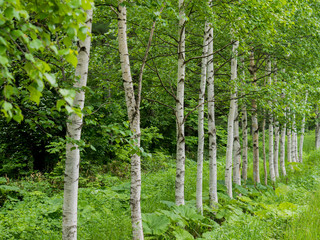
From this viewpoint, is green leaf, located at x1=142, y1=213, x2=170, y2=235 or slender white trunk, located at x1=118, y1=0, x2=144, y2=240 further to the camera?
green leaf, located at x1=142, y1=213, x2=170, y2=235

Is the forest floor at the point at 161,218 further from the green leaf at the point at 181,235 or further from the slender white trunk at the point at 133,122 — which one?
the slender white trunk at the point at 133,122

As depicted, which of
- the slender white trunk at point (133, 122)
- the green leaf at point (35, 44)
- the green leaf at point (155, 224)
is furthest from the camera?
the green leaf at point (155, 224)

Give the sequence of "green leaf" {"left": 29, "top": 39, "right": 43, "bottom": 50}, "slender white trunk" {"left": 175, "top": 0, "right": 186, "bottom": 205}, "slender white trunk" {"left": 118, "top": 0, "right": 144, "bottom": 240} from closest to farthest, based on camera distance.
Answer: "green leaf" {"left": 29, "top": 39, "right": 43, "bottom": 50} → "slender white trunk" {"left": 118, "top": 0, "right": 144, "bottom": 240} → "slender white trunk" {"left": 175, "top": 0, "right": 186, "bottom": 205}

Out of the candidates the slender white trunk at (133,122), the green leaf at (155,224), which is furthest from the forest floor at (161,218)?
the slender white trunk at (133,122)

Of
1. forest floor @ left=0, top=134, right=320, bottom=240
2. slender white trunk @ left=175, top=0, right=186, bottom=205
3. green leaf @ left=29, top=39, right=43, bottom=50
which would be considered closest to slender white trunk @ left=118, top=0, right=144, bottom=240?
forest floor @ left=0, top=134, right=320, bottom=240

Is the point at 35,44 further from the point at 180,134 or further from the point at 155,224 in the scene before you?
the point at 180,134

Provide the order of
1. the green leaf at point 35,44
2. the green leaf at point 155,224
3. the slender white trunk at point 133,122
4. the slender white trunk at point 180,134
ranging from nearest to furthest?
the green leaf at point 35,44, the slender white trunk at point 133,122, the green leaf at point 155,224, the slender white trunk at point 180,134

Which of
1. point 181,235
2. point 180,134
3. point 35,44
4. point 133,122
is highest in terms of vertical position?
point 35,44

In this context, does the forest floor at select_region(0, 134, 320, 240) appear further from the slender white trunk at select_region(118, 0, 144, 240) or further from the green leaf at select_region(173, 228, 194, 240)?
the slender white trunk at select_region(118, 0, 144, 240)

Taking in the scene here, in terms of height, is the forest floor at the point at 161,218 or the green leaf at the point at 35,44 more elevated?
the green leaf at the point at 35,44

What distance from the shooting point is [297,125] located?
8234mm

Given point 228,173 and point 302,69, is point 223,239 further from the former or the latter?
point 302,69

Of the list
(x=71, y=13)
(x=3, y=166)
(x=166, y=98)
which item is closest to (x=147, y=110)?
(x=166, y=98)

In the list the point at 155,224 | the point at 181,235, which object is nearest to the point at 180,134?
the point at 155,224
